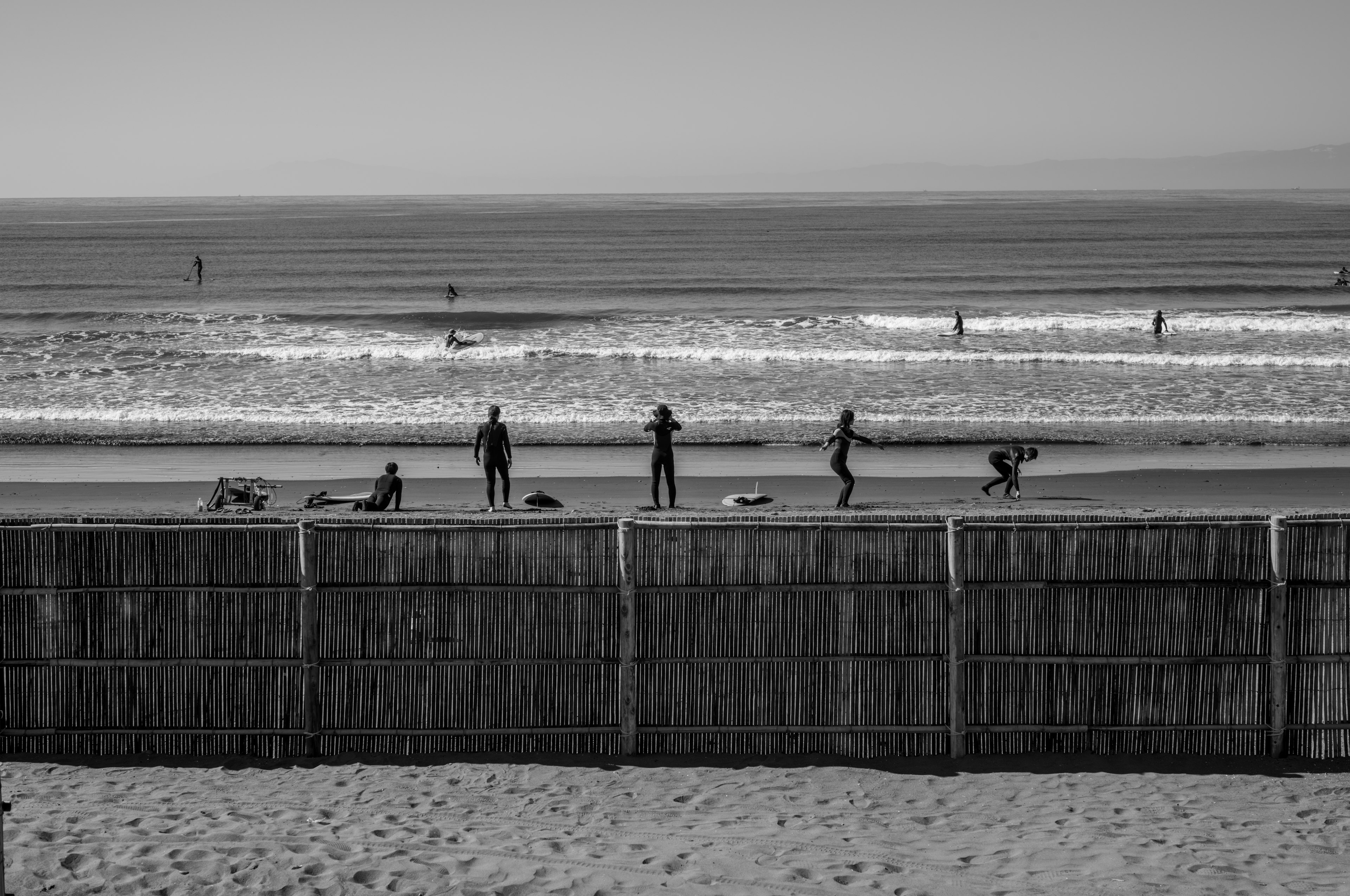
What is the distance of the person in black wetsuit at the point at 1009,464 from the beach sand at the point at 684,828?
8.24 m

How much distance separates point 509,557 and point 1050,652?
130 inches

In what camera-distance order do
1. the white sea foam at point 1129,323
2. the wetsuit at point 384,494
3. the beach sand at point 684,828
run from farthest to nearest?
the white sea foam at point 1129,323, the wetsuit at point 384,494, the beach sand at point 684,828

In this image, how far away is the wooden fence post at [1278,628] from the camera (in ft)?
23.6

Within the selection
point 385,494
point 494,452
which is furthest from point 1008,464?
point 385,494

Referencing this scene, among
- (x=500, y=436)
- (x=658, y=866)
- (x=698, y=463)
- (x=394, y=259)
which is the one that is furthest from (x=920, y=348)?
(x=394, y=259)

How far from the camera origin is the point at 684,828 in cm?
641

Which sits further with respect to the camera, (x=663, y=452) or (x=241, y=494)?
(x=663, y=452)

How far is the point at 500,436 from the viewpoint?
47.5 ft

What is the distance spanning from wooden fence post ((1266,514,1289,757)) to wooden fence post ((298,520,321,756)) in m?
5.67

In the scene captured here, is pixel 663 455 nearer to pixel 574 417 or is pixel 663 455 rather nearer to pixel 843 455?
pixel 843 455

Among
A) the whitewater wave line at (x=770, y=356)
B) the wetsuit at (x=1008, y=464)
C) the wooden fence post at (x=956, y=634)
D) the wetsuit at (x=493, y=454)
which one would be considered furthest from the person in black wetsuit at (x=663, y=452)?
the whitewater wave line at (x=770, y=356)

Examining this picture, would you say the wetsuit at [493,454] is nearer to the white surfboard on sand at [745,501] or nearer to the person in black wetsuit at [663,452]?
the person in black wetsuit at [663,452]

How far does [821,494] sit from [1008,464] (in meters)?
2.42

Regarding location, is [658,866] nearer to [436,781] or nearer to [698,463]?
[436,781]
